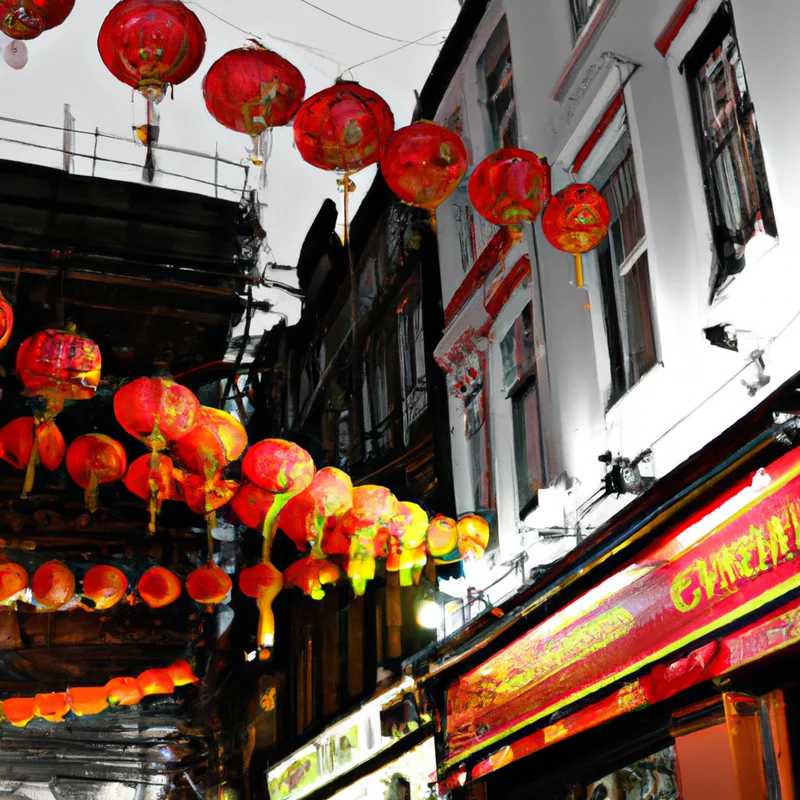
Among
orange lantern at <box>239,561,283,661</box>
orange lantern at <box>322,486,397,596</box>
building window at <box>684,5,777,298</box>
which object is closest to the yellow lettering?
building window at <box>684,5,777,298</box>

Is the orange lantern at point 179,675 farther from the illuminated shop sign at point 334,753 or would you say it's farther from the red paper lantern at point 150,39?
the red paper lantern at point 150,39

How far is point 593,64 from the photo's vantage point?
356 inches

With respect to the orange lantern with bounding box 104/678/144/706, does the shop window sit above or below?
above

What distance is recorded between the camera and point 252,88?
758cm

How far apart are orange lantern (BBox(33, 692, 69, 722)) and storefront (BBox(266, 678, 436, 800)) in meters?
4.87

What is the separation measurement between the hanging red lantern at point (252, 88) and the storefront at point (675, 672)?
4.46m

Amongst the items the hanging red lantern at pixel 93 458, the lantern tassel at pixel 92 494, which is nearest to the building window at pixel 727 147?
the lantern tassel at pixel 92 494

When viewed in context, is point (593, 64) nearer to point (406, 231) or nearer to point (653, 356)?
point (653, 356)

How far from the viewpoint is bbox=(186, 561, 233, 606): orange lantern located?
16234mm

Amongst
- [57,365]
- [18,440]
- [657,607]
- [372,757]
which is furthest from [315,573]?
[657,607]

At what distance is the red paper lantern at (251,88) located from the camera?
7.57 m

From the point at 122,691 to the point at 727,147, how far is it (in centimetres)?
1700

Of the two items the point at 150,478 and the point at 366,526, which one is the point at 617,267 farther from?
the point at 150,478

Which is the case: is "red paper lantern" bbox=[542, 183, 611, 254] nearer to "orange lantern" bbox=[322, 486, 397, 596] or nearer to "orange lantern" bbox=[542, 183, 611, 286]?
"orange lantern" bbox=[542, 183, 611, 286]
